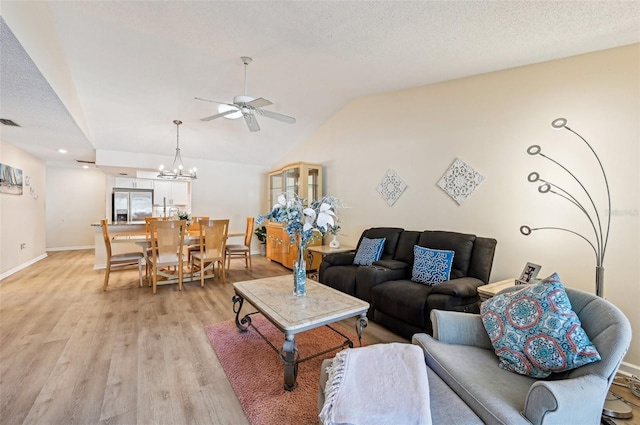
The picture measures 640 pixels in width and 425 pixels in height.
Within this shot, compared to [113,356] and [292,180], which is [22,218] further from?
[292,180]

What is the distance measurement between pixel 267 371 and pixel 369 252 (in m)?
1.90

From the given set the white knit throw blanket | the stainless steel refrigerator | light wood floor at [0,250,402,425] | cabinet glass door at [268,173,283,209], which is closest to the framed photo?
light wood floor at [0,250,402,425]

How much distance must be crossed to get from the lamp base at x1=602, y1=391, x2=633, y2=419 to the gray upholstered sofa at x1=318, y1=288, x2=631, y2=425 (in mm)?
863

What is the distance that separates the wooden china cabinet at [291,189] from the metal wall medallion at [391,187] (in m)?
1.38

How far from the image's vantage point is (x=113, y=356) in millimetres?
2270

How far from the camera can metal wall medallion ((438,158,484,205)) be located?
3012 millimetres

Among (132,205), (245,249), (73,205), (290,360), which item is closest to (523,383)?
(290,360)

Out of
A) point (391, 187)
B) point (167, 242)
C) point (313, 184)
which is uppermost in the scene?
point (313, 184)

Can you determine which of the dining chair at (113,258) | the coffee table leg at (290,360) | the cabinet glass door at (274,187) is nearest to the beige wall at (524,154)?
the coffee table leg at (290,360)

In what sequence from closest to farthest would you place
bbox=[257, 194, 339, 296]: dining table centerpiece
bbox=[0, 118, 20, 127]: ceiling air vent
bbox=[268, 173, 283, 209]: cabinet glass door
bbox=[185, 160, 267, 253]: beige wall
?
bbox=[257, 194, 339, 296]: dining table centerpiece, bbox=[0, 118, 20, 127]: ceiling air vent, bbox=[268, 173, 283, 209]: cabinet glass door, bbox=[185, 160, 267, 253]: beige wall

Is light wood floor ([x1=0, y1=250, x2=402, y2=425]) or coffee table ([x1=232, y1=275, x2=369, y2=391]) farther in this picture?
coffee table ([x1=232, y1=275, x2=369, y2=391])

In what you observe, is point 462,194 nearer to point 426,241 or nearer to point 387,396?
point 426,241

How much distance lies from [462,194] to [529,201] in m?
0.63

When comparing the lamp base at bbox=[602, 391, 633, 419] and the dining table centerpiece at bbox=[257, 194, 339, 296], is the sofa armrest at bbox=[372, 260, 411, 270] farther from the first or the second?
the lamp base at bbox=[602, 391, 633, 419]
